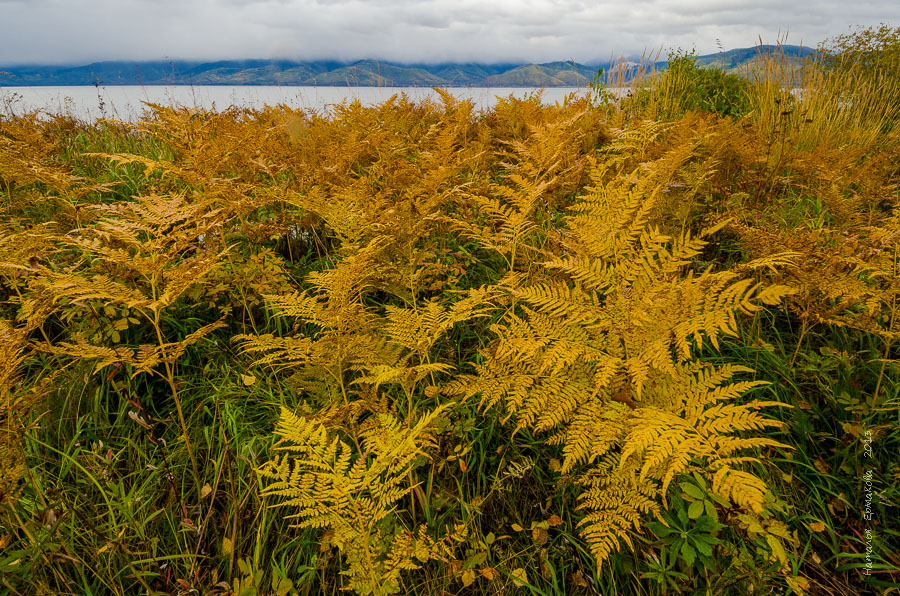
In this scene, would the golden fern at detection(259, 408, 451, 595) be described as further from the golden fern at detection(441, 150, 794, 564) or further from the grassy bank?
the golden fern at detection(441, 150, 794, 564)

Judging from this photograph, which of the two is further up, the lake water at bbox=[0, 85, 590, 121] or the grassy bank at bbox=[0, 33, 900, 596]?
the lake water at bbox=[0, 85, 590, 121]

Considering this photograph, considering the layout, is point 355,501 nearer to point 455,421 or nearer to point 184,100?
point 455,421

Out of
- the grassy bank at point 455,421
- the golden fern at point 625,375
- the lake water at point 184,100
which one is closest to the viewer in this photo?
the golden fern at point 625,375

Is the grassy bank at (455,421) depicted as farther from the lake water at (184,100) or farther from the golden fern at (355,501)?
the lake water at (184,100)

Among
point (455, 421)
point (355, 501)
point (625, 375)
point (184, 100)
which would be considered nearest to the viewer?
point (355, 501)

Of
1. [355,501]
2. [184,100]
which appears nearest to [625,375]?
[355,501]

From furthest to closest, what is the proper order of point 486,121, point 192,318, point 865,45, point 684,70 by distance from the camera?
point 865,45 → point 684,70 → point 486,121 → point 192,318

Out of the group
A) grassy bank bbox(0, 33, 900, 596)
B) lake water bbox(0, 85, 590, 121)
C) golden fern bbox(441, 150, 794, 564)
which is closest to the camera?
golden fern bbox(441, 150, 794, 564)

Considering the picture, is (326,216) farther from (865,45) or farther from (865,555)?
(865,45)

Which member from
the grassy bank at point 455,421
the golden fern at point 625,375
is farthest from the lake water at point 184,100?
the golden fern at point 625,375

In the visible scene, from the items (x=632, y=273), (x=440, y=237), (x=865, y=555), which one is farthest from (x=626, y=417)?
(x=440, y=237)

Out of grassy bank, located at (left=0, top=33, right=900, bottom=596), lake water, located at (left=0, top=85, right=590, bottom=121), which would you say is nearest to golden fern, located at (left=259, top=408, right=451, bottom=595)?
grassy bank, located at (left=0, top=33, right=900, bottom=596)

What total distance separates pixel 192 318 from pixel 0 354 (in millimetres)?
1100

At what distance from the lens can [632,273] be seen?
1604mm
